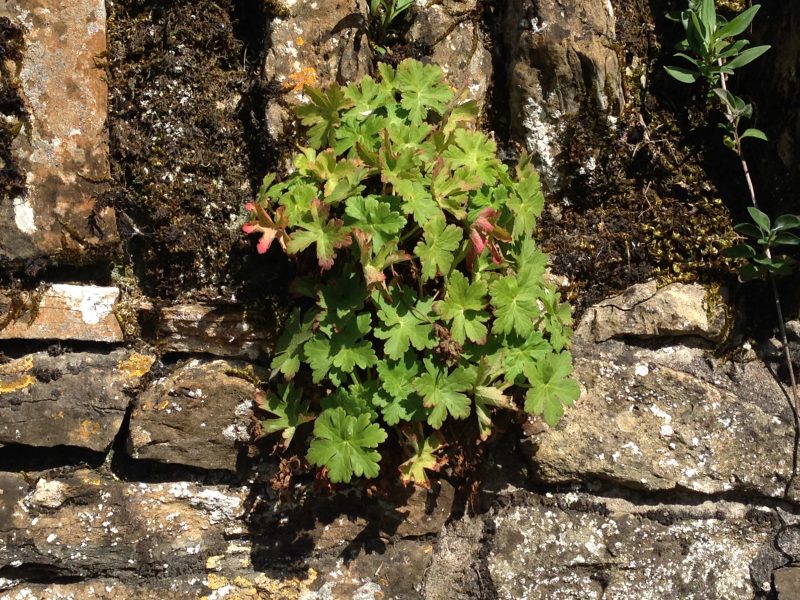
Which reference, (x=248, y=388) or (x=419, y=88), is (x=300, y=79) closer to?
(x=419, y=88)

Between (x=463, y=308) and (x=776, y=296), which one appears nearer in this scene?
(x=463, y=308)

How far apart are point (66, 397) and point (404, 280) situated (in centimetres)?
133

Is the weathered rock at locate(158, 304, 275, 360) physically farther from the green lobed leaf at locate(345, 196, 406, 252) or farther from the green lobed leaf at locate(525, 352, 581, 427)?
the green lobed leaf at locate(525, 352, 581, 427)

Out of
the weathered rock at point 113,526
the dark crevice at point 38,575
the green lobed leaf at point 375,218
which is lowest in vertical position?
the dark crevice at point 38,575

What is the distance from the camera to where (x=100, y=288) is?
117 inches

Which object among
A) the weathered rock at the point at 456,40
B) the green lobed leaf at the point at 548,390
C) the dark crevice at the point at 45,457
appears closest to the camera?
the green lobed leaf at the point at 548,390

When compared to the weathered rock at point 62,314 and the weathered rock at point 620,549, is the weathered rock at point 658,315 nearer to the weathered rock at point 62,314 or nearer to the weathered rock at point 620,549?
the weathered rock at point 620,549

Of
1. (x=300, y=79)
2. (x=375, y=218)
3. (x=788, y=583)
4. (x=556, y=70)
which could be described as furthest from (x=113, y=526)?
(x=788, y=583)

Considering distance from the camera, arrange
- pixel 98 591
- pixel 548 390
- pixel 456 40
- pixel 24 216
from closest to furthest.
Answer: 1. pixel 548 390
2. pixel 24 216
3. pixel 98 591
4. pixel 456 40

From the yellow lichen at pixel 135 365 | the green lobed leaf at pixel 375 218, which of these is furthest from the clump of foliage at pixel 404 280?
the yellow lichen at pixel 135 365

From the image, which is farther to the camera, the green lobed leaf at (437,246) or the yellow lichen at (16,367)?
the yellow lichen at (16,367)

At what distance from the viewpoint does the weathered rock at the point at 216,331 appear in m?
2.95

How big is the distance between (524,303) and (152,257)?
1.41 meters

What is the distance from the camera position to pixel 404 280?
273 cm
